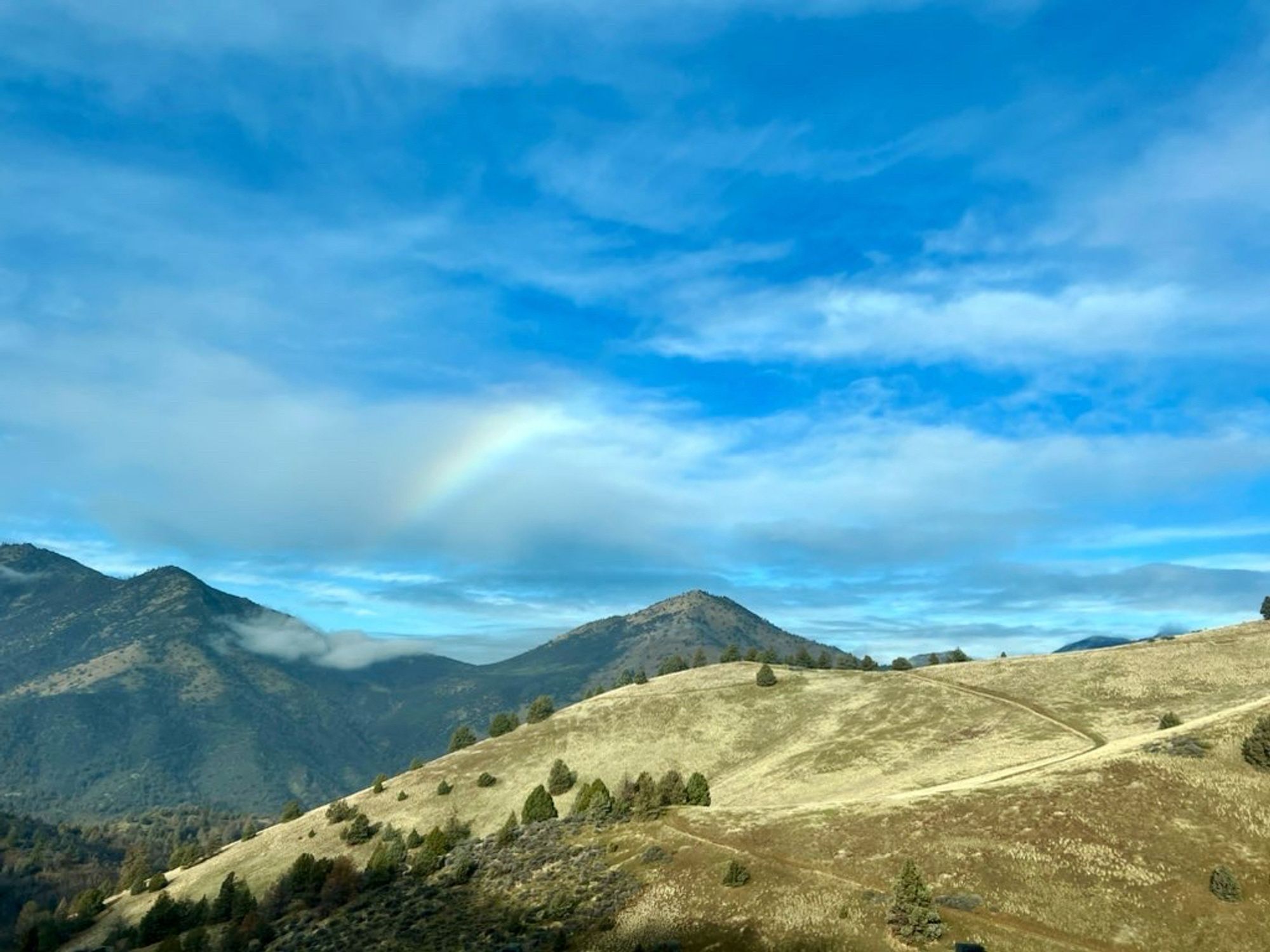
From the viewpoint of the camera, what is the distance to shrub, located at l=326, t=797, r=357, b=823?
4818 inches

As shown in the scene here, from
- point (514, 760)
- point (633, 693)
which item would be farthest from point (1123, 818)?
point (633, 693)

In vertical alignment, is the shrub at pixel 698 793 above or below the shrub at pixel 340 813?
above

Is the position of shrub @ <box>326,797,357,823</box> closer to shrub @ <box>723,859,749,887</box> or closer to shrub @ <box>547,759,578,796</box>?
shrub @ <box>547,759,578,796</box>

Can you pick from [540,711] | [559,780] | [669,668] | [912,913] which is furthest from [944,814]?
[669,668]

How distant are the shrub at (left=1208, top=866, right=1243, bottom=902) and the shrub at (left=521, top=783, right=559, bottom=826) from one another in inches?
2347

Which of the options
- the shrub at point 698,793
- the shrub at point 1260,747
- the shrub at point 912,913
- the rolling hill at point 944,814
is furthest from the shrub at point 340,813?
the shrub at point 1260,747

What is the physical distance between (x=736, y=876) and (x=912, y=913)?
1419cm

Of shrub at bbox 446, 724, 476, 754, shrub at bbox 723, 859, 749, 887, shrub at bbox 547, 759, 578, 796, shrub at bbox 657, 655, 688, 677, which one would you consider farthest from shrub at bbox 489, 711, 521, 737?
shrub at bbox 723, 859, 749, 887

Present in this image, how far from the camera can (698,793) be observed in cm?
8350

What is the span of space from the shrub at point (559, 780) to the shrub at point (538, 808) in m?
29.4

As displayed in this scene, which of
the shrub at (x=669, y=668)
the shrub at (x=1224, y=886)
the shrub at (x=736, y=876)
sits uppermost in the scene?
the shrub at (x=669, y=668)

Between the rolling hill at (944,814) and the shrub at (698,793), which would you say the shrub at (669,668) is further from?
the shrub at (698,793)

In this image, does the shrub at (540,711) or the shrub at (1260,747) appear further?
the shrub at (540,711)

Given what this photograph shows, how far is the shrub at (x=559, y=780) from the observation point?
120 m
